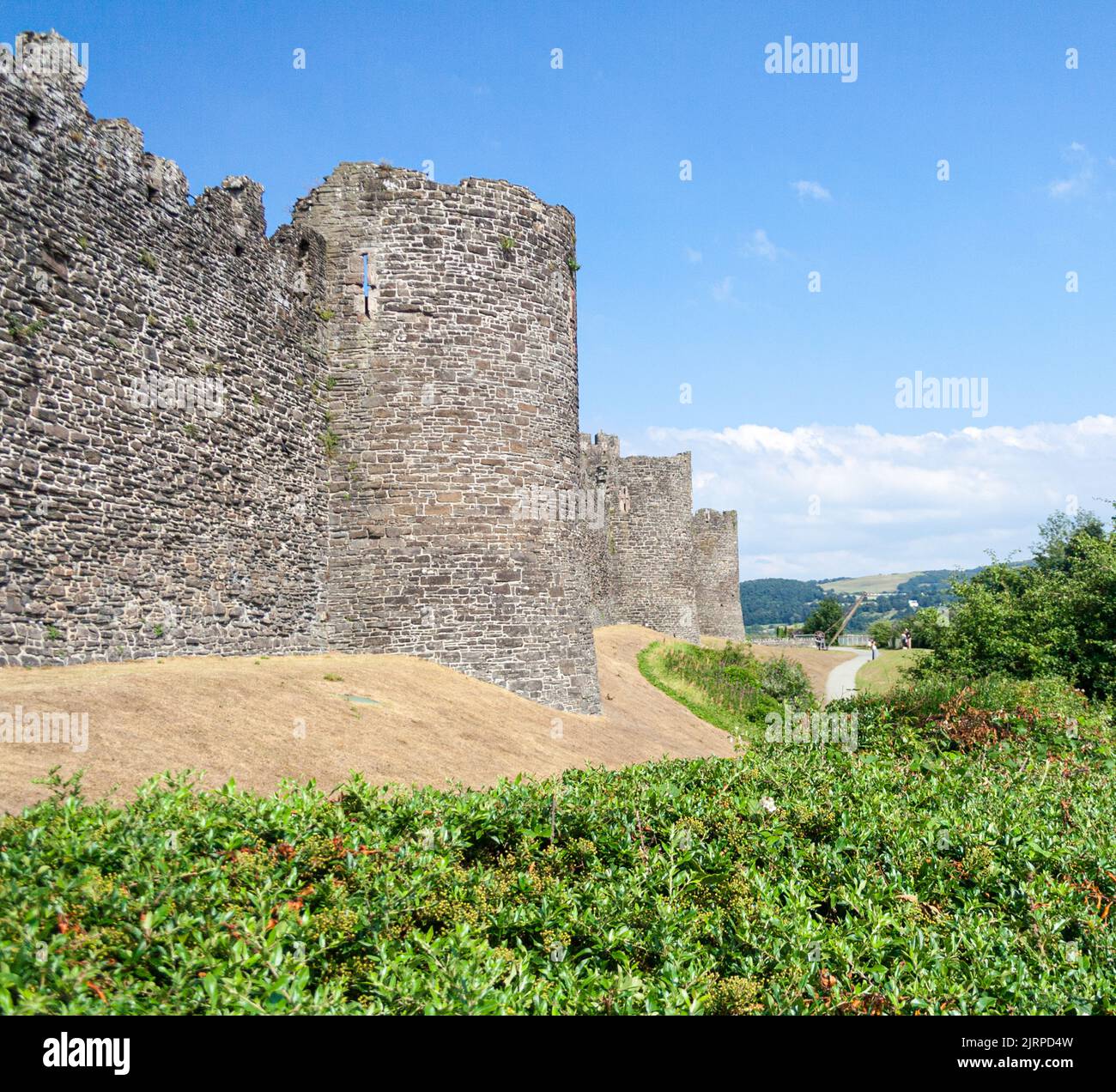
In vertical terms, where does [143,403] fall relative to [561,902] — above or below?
above

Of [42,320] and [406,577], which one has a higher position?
[42,320]

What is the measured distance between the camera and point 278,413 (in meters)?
16.9

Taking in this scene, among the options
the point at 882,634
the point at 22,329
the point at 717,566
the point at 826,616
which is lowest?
the point at 882,634

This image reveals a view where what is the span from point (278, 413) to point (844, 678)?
104 ft

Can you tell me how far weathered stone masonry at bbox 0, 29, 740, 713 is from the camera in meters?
12.0

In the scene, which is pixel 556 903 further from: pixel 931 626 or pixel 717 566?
pixel 717 566

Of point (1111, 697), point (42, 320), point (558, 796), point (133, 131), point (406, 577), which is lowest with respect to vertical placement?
point (1111, 697)

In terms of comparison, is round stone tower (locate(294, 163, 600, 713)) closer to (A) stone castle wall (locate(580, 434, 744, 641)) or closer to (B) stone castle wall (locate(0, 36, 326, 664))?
(B) stone castle wall (locate(0, 36, 326, 664))

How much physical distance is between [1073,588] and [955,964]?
24.0 m

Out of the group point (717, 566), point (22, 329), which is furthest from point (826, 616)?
point (22, 329)

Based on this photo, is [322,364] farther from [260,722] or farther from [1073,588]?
[1073,588]

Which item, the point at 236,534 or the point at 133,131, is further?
the point at 236,534

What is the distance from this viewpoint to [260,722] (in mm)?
10961
